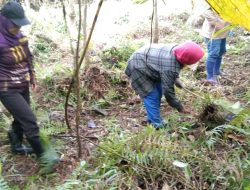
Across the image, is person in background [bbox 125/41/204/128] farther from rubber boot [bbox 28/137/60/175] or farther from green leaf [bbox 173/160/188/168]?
rubber boot [bbox 28/137/60/175]

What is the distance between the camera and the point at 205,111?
3914 millimetres

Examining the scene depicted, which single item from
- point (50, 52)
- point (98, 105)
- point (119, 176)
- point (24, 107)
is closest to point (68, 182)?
point (119, 176)

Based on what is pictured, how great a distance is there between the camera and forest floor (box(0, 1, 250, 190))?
3328mm

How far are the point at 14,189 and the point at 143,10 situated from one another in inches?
404

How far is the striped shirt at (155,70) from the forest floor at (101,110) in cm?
48

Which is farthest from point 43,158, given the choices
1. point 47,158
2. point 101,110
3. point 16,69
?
point 101,110

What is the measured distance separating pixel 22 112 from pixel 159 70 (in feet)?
4.85

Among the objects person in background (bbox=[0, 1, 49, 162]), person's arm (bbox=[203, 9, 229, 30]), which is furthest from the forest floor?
person's arm (bbox=[203, 9, 229, 30])

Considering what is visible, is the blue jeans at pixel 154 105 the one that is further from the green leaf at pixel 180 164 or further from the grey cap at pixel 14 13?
the grey cap at pixel 14 13


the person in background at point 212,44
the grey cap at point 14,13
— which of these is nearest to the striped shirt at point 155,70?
the grey cap at point 14,13

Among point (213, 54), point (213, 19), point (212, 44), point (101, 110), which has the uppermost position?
point (213, 19)

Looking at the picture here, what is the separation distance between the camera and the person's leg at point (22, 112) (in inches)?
125

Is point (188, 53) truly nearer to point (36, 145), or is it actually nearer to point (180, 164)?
point (180, 164)

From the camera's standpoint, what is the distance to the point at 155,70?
12.8 ft
